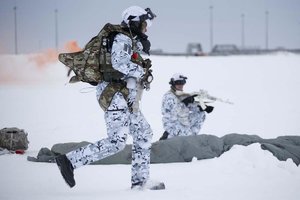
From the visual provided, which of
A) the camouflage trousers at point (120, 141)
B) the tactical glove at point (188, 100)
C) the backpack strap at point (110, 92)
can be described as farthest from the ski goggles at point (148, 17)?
the tactical glove at point (188, 100)

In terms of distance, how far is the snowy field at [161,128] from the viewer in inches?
257

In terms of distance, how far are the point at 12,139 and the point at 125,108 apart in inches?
188

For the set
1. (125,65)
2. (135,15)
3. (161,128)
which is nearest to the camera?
(125,65)

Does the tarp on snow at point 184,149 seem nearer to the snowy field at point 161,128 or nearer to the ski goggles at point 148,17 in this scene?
the snowy field at point 161,128

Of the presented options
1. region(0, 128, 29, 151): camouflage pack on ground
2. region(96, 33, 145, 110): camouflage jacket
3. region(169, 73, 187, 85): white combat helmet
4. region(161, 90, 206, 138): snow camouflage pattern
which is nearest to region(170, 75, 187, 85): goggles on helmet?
region(169, 73, 187, 85): white combat helmet

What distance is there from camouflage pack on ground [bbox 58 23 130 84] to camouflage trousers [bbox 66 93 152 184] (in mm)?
250

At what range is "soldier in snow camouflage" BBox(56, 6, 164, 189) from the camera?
6074mm

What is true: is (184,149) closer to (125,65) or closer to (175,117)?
(175,117)

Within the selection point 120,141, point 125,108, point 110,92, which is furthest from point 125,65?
point 120,141

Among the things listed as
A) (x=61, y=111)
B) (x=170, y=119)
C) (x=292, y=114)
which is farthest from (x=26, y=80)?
(x=170, y=119)

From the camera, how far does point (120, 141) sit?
614 centimetres

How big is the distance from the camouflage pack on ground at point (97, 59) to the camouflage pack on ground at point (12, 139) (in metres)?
4.50

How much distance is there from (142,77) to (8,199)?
5.67ft

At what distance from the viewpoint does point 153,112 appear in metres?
22.3
